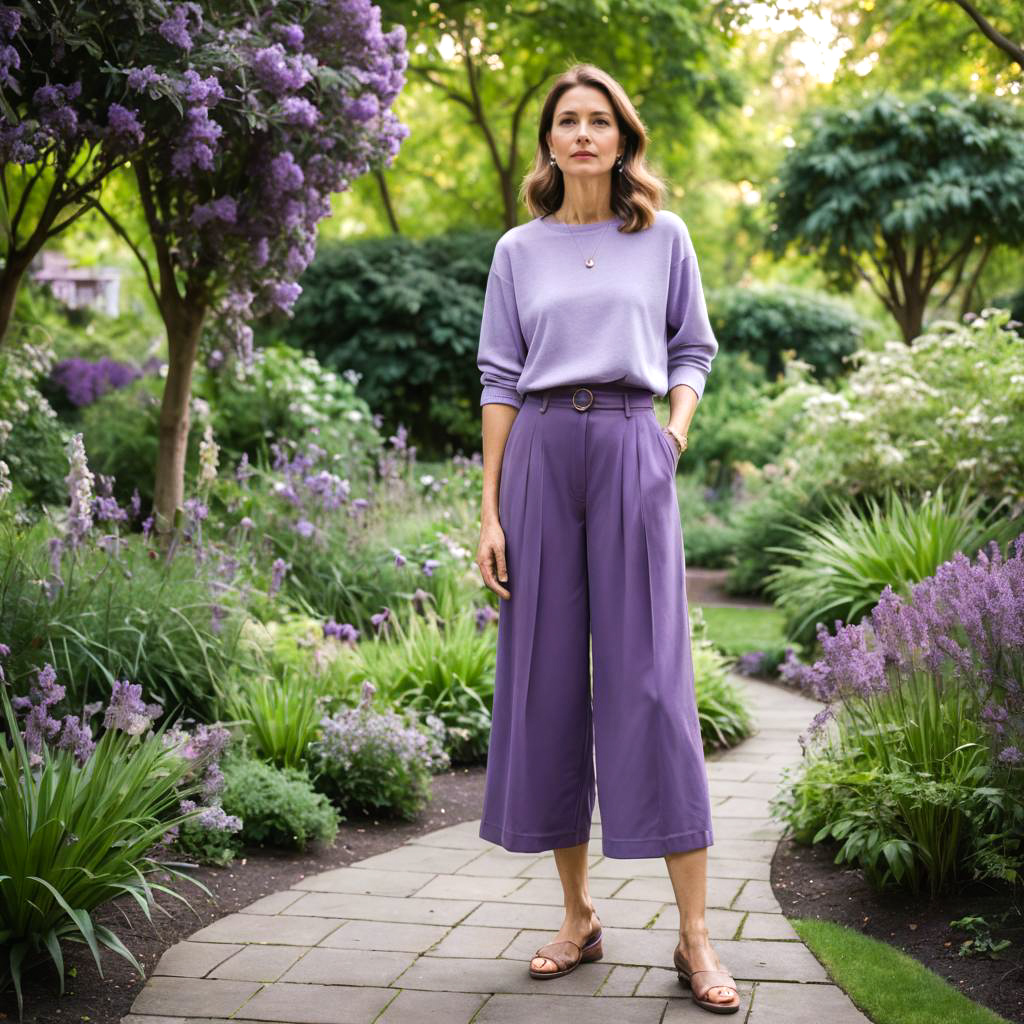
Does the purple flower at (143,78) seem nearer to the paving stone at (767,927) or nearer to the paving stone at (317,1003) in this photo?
the paving stone at (317,1003)

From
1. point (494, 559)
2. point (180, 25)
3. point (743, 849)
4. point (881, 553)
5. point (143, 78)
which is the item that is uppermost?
point (180, 25)

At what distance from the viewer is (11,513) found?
4.64 metres

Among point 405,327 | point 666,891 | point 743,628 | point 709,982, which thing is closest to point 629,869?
point 666,891

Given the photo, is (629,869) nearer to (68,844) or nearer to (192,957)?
(192,957)

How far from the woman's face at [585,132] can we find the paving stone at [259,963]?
186 cm

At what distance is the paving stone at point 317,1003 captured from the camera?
2.53 meters

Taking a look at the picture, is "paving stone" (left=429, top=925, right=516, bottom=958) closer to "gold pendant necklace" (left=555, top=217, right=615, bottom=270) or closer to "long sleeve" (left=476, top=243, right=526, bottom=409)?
"long sleeve" (left=476, top=243, right=526, bottom=409)

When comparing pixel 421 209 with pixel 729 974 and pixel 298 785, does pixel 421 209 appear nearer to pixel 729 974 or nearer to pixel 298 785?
pixel 298 785

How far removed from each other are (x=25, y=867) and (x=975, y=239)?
485 inches

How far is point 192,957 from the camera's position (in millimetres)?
2877

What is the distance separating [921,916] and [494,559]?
1.38m

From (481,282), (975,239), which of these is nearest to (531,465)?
(481,282)

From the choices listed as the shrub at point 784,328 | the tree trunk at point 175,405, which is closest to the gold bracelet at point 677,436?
the tree trunk at point 175,405

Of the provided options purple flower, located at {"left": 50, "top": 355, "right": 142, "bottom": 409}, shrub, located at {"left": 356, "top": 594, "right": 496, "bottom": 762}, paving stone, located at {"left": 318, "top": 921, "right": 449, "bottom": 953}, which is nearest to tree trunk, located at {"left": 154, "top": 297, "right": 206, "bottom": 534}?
shrub, located at {"left": 356, "top": 594, "right": 496, "bottom": 762}
